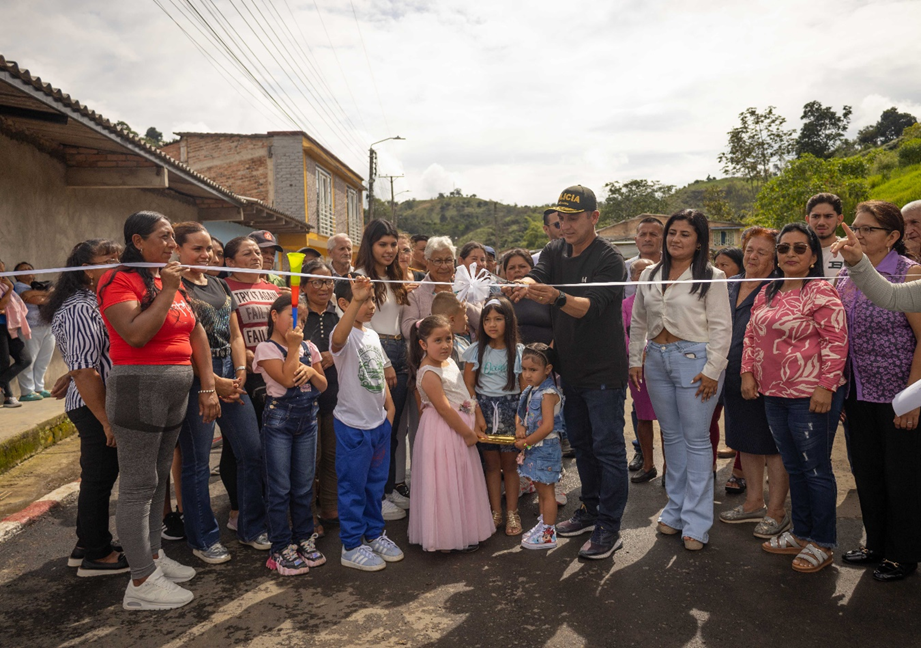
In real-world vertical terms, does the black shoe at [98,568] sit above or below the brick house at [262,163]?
below

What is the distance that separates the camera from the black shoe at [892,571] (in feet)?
11.1

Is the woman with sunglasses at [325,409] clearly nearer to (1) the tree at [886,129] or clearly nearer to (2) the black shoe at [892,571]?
(2) the black shoe at [892,571]

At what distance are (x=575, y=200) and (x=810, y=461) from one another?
2.13 m

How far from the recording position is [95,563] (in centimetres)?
366

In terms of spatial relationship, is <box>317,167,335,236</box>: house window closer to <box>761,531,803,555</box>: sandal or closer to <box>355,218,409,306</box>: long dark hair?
<box>355,218,409,306</box>: long dark hair

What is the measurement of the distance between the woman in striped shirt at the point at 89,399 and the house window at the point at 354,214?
30.4 meters

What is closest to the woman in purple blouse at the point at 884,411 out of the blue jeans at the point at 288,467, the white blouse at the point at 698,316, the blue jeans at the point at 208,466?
the white blouse at the point at 698,316

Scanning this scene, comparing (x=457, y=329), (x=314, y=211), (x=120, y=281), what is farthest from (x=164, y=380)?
(x=314, y=211)

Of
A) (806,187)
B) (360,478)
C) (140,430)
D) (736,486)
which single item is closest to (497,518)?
(360,478)

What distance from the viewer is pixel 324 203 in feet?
91.5

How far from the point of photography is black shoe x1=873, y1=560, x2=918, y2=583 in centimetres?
340

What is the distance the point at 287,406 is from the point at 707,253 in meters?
2.91

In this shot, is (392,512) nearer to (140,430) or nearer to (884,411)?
(140,430)

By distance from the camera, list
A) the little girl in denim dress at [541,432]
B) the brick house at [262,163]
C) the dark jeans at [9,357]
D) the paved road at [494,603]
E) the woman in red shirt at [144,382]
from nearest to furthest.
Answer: the paved road at [494,603] → the woman in red shirt at [144,382] → the little girl in denim dress at [541,432] → the dark jeans at [9,357] → the brick house at [262,163]
